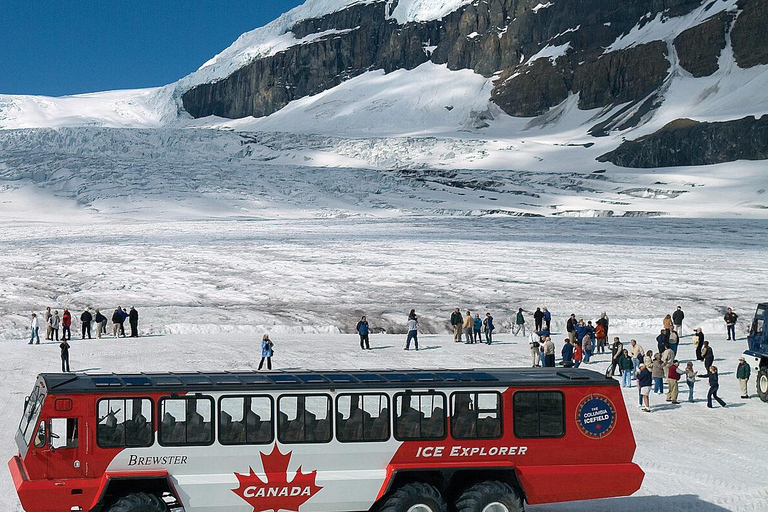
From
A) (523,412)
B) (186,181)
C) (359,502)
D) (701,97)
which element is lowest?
(359,502)

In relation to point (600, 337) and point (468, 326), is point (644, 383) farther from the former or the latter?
point (468, 326)

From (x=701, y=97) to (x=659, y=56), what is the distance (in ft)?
58.3

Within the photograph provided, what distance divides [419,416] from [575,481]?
6.48 feet

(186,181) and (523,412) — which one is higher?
(186,181)

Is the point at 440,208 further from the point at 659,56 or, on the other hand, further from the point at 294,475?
the point at 659,56

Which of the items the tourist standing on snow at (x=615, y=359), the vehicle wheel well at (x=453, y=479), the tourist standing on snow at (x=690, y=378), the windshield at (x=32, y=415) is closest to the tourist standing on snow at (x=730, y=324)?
the tourist standing on snow at (x=615, y=359)

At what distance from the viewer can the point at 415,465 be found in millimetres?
10156

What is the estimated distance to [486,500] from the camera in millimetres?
10117

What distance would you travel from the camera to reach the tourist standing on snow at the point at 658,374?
783 inches

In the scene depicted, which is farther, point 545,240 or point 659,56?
point 659,56

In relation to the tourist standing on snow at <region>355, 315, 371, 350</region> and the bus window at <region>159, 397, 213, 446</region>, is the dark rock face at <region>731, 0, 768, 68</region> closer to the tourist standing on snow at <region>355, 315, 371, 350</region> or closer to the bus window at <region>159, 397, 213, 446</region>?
the tourist standing on snow at <region>355, 315, 371, 350</region>

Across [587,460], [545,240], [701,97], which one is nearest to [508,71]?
[701,97]

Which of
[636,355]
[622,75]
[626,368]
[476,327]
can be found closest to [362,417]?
[626,368]

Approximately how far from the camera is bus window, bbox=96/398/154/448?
9.65 metres
